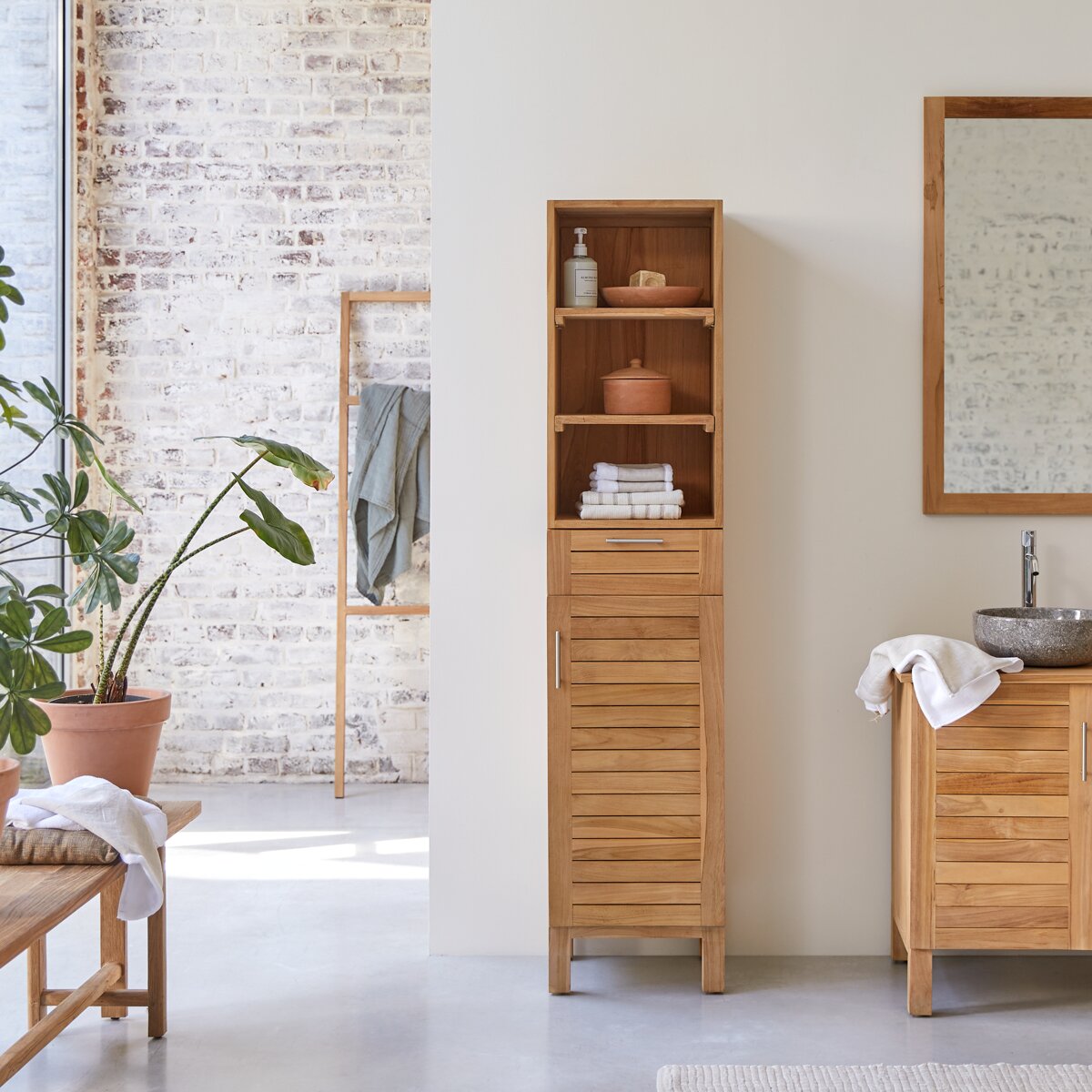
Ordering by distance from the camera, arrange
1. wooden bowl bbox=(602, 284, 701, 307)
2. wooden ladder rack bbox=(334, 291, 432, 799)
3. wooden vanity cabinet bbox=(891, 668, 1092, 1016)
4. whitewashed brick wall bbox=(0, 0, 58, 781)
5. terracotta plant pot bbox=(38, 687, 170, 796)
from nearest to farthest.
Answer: terracotta plant pot bbox=(38, 687, 170, 796) < wooden vanity cabinet bbox=(891, 668, 1092, 1016) < wooden bowl bbox=(602, 284, 701, 307) < whitewashed brick wall bbox=(0, 0, 58, 781) < wooden ladder rack bbox=(334, 291, 432, 799)

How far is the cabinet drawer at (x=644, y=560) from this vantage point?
2.81 m

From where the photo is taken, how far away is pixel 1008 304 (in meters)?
3.05

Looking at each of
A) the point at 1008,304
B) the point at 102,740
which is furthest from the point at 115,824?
Result: the point at 1008,304

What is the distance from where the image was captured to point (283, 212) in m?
4.78

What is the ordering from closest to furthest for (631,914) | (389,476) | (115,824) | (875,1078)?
(115,824)
(875,1078)
(631,914)
(389,476)

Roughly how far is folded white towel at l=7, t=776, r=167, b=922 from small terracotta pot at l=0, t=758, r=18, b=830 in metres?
0.17

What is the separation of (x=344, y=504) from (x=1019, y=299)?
2.72 metres

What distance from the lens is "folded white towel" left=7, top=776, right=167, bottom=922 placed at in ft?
7.33

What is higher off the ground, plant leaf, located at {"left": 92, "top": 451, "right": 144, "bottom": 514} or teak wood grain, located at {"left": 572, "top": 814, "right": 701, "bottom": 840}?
plant leaf, located at {"left": 92, "top": 451, "right": 144, "bottom": 514}

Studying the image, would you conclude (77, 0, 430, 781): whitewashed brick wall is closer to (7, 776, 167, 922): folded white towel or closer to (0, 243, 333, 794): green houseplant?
(0, 243, 333, 794): green houseplant

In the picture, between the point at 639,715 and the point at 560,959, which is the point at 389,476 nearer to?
the point at 639,715

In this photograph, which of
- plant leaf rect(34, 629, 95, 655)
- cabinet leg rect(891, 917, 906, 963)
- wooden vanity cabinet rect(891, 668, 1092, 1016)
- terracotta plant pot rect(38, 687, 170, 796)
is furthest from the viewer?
cabinet leg rect(891, 917, 906, 963)

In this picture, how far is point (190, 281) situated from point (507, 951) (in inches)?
120

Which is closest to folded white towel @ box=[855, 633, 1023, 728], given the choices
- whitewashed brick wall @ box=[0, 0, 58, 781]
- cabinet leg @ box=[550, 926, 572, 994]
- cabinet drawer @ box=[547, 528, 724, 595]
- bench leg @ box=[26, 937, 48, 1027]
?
cabinet drawer @ box=[547, 528, 724, 595]
